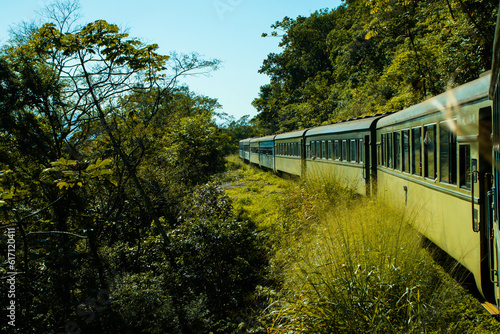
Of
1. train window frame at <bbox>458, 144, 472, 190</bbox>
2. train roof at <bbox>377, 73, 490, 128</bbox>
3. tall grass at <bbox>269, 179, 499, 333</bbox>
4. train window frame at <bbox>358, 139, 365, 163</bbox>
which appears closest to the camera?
tall grass at <bbox>269, 179, 499, 333</bbox>

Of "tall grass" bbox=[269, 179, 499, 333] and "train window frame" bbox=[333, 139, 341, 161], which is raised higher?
"train window frame" bbox=[333, 139, 341, 161]

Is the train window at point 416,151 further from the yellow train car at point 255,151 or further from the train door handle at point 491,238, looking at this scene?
the yellow train car at point 255,151

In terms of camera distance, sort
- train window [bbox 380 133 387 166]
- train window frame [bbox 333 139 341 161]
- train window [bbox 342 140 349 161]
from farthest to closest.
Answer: train window frame [bbox 333 139 341 161] < train window [bbox 342 140 349 161] < train window [bbox 380 133 387 166]

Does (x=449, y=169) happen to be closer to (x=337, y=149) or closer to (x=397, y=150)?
(x=397, y=150)

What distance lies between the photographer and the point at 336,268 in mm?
4445

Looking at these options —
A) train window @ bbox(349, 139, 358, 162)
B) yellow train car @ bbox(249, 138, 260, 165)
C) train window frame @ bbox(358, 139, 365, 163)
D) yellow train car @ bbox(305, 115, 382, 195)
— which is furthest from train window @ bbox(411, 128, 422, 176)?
yellow train car @ bbox(249, 138, 260, 165)

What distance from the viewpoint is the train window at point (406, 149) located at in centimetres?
760

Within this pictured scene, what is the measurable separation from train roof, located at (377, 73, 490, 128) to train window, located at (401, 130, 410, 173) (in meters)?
0.26

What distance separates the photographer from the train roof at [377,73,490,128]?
4.37 m

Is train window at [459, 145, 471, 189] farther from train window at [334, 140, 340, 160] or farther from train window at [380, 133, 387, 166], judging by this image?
train window at [334, 140, 340, 160]

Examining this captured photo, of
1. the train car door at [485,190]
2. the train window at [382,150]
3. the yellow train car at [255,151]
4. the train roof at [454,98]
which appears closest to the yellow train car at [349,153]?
the train window at [382,150]

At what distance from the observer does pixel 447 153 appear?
5.39m

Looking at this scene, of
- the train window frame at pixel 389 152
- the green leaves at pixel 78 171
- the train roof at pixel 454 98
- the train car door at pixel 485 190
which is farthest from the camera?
the train window frame at pixel 389 152

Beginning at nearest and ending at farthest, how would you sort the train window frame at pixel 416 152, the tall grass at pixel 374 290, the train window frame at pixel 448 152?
1. the tall grass at pixel 374 290
2. the train window frame at pixel 448 152
3. the train window frame at pixel 416 152
